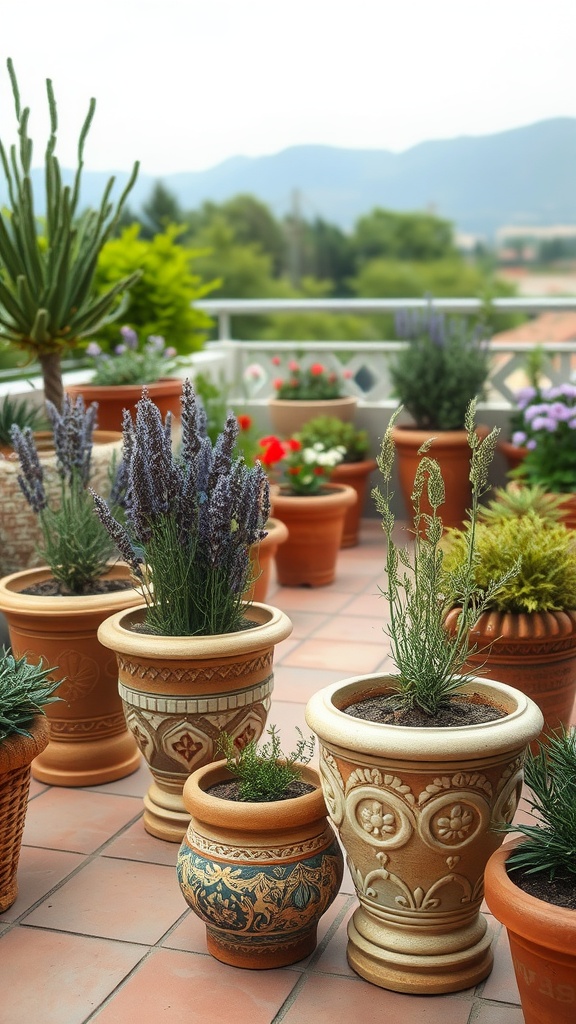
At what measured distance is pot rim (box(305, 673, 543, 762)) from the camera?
2057 mm

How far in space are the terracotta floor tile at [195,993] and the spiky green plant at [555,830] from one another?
549 millimetres

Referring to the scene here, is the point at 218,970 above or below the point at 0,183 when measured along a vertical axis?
below

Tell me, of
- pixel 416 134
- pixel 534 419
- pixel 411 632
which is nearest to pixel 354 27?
pixel 416 134

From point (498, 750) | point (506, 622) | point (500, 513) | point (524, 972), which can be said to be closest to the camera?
point (524, 972)

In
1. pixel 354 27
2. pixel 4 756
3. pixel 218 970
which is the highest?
pixel 354 27

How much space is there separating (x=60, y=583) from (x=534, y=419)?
329 centimetres

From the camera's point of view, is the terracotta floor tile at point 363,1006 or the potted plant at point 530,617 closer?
the terracotta floor tile at point 363,1006

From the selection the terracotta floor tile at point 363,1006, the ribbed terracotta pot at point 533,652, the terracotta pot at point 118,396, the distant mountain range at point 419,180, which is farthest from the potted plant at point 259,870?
the distant mountain range at point 419,180

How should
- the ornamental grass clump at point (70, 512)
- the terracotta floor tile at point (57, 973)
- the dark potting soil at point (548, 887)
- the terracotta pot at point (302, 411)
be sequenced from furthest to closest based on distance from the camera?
the terracotta pot at point (302, 411), the ornamental grass clump at point (70, 512), the terracotta floor tile at point (57, 973), the dark potting soil at point (548, 887)

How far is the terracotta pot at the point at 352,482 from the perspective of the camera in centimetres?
635

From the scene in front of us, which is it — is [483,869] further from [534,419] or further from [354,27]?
[354,27]

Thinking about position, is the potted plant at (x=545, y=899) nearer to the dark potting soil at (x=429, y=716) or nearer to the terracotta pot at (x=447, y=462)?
the dark potting soil at (x=429, y=716)

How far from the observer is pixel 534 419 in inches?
233

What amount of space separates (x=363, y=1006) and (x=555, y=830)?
55 cm
